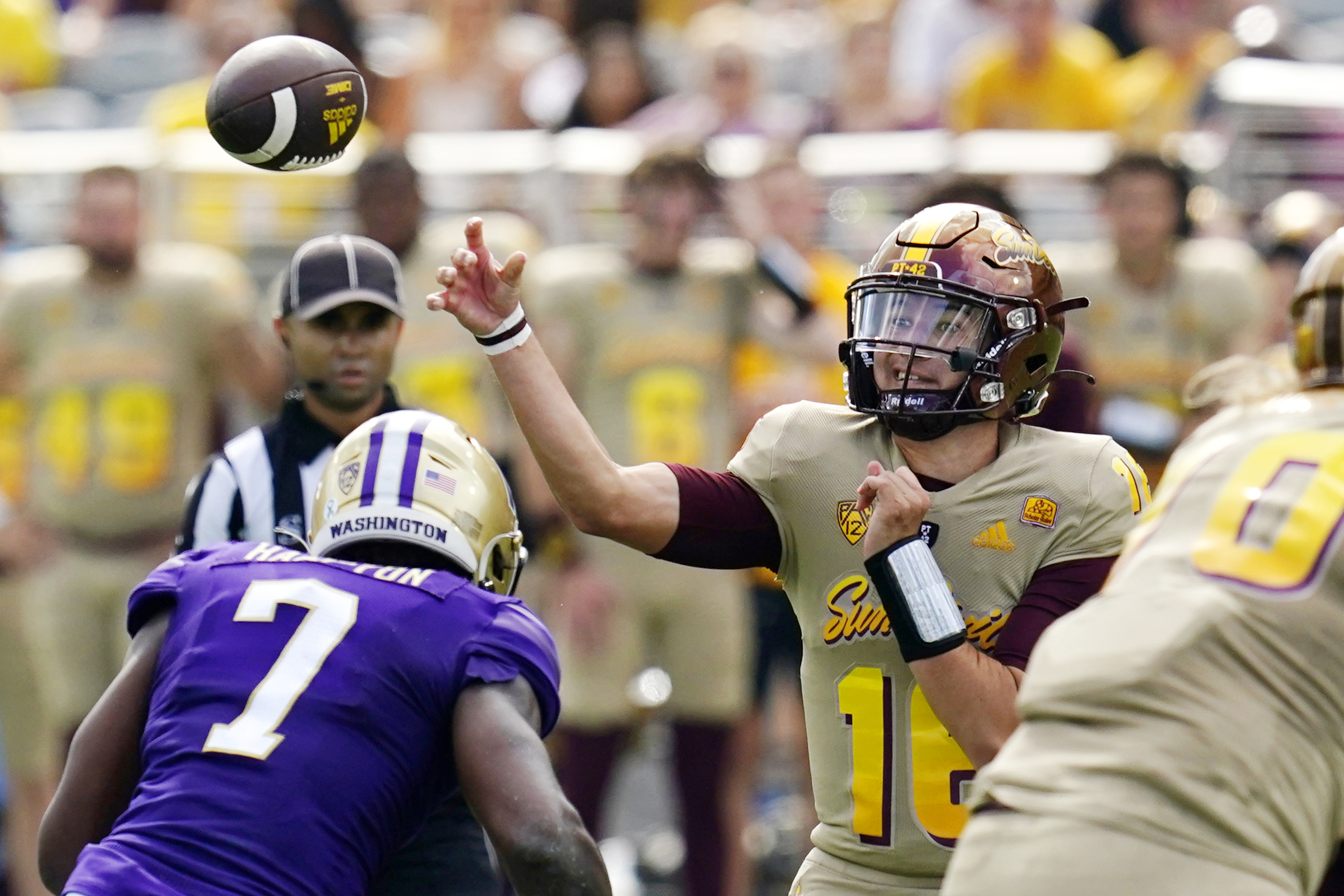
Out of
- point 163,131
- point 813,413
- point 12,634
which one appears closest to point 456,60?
point 163,131

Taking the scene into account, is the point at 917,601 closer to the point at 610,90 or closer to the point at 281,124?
→ the point at 281,124

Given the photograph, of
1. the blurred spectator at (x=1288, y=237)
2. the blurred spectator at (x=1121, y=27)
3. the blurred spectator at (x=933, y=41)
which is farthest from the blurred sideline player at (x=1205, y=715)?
the blurred spectator at (x=1121, y=27)

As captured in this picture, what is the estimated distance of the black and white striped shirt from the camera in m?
4.45

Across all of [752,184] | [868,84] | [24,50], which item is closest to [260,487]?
[752,184]

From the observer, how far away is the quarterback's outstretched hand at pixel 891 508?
312cm

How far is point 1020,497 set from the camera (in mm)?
3293

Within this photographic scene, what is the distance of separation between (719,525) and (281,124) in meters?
1.44

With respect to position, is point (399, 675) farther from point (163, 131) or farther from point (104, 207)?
point (163, 131)

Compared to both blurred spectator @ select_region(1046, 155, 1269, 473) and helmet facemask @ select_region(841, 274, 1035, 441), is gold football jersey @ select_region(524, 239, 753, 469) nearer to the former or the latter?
blurred spectator @ select_region(1046, 155, 1269, 473)

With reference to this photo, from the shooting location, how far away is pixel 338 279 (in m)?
4.73

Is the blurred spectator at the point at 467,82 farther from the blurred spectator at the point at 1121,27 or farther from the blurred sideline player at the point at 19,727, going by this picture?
the blurred spectator at the point at 1121,27

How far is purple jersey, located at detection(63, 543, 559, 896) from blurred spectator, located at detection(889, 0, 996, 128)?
21.0ft

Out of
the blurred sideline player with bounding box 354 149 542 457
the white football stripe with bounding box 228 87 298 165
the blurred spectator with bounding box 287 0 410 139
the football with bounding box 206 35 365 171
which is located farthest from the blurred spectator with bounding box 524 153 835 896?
the white football stripe with bounding box 228 87 298 165

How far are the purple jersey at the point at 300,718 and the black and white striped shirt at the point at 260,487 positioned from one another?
3.72 ft
